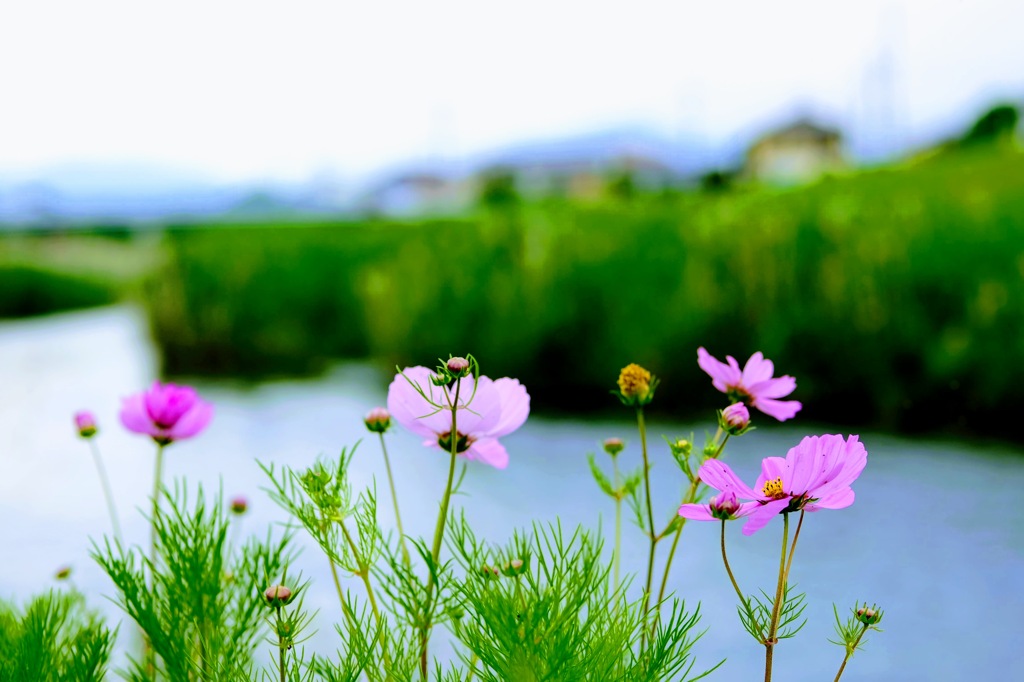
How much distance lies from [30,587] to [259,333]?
307cm

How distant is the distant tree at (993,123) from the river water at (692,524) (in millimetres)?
11451

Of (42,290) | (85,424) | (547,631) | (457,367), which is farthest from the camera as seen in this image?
(42,290)

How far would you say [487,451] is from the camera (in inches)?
23.4

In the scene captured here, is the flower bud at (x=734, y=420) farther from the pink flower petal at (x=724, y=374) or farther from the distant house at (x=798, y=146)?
the distant house at (x=798, y=146)

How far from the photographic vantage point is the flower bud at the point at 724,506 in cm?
48

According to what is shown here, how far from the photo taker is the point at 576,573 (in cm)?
61

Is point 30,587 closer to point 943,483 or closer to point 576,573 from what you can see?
point 576,573

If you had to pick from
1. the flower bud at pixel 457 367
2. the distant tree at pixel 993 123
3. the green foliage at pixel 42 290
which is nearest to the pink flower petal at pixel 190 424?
the flower bud at pixel 457 367

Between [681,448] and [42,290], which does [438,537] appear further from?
[42,290]

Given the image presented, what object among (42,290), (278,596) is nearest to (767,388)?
(278,596)

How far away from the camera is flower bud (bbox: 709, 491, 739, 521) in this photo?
19.0 inches

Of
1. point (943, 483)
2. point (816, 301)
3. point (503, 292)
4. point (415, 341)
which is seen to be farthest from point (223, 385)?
point (943, 483)

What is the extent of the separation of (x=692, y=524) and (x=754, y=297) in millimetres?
1005

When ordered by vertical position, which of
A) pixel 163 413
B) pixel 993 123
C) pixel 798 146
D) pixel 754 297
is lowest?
pixel 754 297
